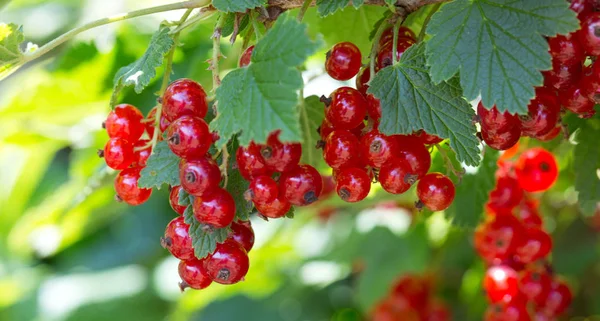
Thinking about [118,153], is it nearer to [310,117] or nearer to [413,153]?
[310,117]

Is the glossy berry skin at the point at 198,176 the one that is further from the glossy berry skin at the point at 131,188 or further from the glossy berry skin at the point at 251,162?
the glossy berry skin at the point at 131,188

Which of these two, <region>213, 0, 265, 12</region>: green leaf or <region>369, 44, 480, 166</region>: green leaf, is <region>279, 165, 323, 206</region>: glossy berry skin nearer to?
<region>369, 44, 480, 166</region>: green leaf

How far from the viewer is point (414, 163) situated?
3.40ft

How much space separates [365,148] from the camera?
1.02 meters

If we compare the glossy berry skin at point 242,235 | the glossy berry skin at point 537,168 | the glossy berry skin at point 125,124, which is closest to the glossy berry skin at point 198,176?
the glossy berry skin at point 242,235

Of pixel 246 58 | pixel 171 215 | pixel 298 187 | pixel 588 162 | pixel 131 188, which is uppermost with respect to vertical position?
pixel 171 215

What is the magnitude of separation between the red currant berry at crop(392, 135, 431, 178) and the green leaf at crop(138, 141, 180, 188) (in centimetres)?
35

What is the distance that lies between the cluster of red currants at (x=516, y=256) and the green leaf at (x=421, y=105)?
57 centimetres

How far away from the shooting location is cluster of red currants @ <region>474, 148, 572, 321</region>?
1546mm

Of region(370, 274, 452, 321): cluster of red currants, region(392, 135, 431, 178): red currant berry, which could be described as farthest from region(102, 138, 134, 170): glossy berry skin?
region(370, 274, 452, 321): cluster of red currants

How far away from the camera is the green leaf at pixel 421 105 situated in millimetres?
973

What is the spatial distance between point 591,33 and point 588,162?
0.44 m

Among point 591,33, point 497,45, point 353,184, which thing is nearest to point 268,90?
point 353,184

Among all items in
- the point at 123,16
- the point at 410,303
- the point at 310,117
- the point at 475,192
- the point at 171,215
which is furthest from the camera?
the point at 171,215
